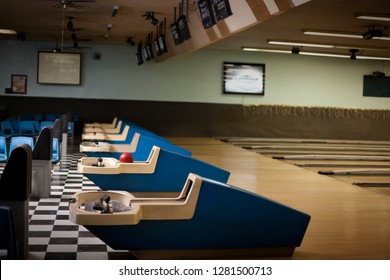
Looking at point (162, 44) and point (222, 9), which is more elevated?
point (162, 44)

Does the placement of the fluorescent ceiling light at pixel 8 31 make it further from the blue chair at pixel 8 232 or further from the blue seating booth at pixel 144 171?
the blue chair at pixel 8 232

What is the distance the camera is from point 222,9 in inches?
296

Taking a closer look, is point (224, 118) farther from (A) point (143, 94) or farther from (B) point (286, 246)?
(B) point (286, 246)

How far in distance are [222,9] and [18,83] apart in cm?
1109

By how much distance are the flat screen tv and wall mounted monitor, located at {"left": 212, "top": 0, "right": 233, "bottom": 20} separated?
33.4ft

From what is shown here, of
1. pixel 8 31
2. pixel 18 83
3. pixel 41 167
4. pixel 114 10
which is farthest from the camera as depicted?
pixel 18 83

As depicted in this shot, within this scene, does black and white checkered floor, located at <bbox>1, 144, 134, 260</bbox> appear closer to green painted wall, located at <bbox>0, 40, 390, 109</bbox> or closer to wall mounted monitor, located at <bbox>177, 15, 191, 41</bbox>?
wall mounted monitor, located at <bbox>177, 15, 191, 41</bbox>

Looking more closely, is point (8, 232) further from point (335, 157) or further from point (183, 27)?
point (335, 157)

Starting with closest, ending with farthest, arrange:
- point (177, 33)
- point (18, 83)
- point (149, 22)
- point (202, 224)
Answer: point (202, 224)
point (177, 33)
point (149, 22)
point (18, 83)

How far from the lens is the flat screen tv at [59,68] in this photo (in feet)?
56.3

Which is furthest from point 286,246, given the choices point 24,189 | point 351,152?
point 351,152

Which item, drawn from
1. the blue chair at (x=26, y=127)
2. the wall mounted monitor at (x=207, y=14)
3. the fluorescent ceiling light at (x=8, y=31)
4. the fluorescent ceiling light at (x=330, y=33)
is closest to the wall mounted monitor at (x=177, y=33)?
the wall mounted monitor at (x=207, y=14)

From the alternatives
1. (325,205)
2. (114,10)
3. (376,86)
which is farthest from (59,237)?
(376,86)

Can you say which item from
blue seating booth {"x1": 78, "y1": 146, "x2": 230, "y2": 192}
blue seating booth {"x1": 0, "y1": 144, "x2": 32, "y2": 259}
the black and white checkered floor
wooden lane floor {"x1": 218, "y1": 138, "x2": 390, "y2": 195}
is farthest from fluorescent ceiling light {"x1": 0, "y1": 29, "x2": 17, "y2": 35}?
blue seating booth {"x1": 0, "y1": 144, "x2": 32, "y2": 259}
